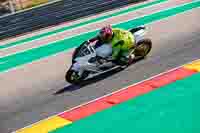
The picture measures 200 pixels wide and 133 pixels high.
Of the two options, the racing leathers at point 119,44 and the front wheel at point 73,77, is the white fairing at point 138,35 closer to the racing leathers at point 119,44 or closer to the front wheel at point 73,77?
the racing leathers at point 119,44

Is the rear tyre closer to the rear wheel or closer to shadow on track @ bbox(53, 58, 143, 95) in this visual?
shadow on track @ bbox(53, 58, 143, 95)

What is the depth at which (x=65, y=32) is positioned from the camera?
24.8 meters

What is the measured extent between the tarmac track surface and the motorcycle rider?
47cm

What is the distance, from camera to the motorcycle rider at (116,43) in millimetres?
14859

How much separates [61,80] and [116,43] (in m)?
2.37

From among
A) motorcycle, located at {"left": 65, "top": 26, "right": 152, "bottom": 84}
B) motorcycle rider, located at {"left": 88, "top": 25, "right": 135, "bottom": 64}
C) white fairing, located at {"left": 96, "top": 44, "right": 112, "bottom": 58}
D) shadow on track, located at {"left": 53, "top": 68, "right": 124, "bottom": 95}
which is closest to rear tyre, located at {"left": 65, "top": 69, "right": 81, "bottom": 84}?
motorcycle, located at {"left": 65, "top": 26, "right": 152, "bottom": 84}

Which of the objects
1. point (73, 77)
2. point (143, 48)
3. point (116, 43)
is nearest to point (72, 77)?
point (73, 77)

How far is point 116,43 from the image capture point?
15.0 metres

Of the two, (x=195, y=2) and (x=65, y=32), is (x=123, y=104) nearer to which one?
(x=65, y=32)

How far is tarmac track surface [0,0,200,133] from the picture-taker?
13.1 metres

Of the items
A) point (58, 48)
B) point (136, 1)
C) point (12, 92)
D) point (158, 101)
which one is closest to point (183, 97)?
point (158, 101)

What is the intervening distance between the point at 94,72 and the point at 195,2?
498 inches

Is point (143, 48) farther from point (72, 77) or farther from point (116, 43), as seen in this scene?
point (72, 77)

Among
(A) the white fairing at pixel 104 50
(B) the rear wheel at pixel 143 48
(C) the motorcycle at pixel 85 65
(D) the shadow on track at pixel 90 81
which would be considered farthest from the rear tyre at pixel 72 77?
(B) the rear wheel at pixel 143 48
